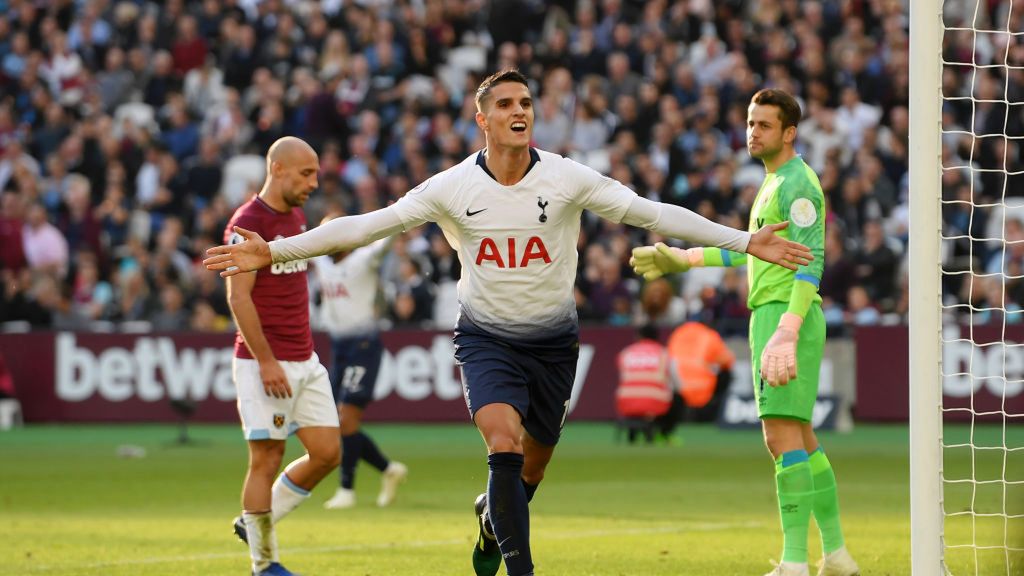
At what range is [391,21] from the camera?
87.7 ft

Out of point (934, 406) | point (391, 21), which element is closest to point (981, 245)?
point (391, 21)

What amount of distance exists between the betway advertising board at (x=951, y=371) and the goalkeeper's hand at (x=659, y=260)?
1143 cm

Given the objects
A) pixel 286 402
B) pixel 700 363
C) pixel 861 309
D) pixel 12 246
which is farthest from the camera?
pixel 12 246

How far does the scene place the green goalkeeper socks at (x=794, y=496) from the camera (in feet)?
26.6

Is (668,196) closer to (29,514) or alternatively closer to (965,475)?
(965,475)

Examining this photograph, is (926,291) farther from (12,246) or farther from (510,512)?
(12,246)

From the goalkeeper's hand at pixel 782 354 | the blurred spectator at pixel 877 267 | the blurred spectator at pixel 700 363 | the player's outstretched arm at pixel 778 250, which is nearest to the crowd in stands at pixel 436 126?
the blurred spectator at pixel 877 267

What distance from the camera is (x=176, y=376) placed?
21859mm

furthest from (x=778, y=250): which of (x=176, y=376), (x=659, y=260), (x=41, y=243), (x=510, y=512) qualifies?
(x=41, y=243)

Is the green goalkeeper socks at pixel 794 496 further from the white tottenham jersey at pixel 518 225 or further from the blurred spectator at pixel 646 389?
the blurred spectator at pixel 646 389

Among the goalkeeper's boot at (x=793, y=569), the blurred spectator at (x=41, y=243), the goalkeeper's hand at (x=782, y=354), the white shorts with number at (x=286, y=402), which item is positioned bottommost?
the goalkeeper's boot at (x=793, y=569)

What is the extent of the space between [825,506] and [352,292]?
597 centimetres

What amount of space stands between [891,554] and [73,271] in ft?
56.2

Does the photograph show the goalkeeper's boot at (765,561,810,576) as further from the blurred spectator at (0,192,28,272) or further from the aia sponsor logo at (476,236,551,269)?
the blurred spectator at (0,192,28,272)
